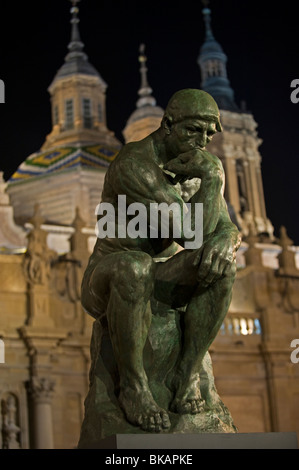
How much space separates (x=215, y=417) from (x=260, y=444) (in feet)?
1.98

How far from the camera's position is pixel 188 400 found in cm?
644

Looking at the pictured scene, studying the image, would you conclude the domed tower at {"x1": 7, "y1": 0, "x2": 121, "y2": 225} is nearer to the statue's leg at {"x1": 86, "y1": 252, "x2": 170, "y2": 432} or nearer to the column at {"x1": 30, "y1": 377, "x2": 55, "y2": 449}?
the column at {"x1": 30, "y1": 377, "x2": 55, "y2": 449}

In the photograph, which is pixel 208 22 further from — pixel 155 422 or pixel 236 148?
pixel 155 422

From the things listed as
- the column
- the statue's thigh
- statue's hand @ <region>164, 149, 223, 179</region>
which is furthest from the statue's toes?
the column

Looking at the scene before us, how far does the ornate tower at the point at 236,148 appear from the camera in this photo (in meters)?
44.5

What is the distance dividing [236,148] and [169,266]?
128 feet

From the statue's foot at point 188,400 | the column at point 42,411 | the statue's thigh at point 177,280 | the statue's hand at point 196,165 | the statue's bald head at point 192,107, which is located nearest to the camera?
the statue's foot at point 188,400

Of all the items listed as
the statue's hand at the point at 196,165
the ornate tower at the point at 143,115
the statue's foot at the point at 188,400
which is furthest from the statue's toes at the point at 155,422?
the ornate tower at the point at 143,115

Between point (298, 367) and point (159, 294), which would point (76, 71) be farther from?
point (159, 294)

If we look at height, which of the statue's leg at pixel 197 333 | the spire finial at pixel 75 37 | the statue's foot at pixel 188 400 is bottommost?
the statue's foot at pixel 188 400

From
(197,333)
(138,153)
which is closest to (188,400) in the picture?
(197,333)

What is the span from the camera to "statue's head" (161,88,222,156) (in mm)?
Answer: 6863

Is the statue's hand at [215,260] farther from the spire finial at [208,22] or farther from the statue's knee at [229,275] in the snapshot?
the spire finial at [208,22]

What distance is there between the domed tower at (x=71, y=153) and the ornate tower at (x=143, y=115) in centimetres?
118
